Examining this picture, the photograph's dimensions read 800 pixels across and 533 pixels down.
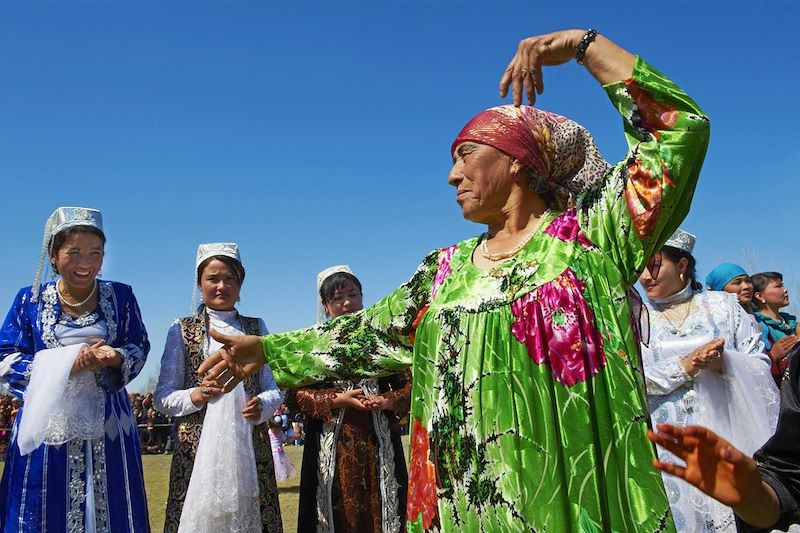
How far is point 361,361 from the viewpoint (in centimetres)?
315

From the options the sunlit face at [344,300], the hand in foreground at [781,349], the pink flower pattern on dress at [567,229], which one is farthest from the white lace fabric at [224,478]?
the hand in foreground at [781,349]

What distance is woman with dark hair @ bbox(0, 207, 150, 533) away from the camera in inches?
186

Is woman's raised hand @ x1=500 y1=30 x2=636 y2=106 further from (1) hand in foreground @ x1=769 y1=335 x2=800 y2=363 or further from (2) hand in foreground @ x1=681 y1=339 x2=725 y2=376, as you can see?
(1) hand in foreground @ x1=769 y1=335 x2=800 y2=363

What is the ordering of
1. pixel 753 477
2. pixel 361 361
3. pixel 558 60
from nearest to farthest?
1. pixel 753 477
2. pixel 558 60
3. pixel 361 361

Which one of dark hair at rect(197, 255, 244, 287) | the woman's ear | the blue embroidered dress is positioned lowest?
the blue embroidered dress

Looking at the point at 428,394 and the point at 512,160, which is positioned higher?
the point at 512,160

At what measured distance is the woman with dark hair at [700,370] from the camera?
4562mm

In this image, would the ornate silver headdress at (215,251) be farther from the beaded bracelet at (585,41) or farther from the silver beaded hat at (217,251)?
the beaded bracelet at (585,41)

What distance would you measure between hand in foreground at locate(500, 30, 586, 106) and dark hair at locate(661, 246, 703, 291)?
2605 millimetres

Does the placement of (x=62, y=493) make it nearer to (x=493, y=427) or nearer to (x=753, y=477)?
(x=493, y=427)

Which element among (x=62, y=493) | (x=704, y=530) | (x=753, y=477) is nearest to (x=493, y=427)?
(x=753, y=477)

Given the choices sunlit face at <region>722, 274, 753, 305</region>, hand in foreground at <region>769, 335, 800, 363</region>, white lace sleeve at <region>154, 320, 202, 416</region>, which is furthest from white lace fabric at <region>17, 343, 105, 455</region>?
sunlit face at <region>722, 274, 753, 305</region>

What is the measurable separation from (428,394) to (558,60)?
1.31m

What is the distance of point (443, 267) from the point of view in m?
3.08
